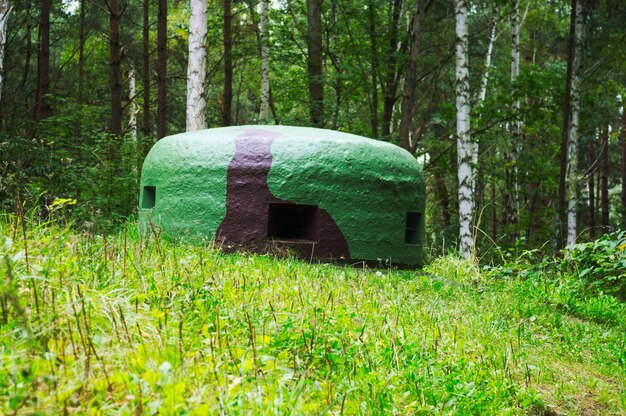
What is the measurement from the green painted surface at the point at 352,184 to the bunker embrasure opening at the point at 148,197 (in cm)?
209

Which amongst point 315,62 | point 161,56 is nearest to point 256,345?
point 161,56

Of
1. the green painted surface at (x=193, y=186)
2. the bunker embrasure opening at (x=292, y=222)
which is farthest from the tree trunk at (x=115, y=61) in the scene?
the bunker embrasure opening at (x=292, y=222)

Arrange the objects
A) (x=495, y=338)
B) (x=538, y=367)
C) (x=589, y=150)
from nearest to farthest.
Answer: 1. (x=538, y=367)
2. (x=495, y=338)
3. (x=589, y=150)

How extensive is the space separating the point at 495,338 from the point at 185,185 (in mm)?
4442

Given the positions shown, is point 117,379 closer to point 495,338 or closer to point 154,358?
point 154,358

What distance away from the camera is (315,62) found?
48.8 ft

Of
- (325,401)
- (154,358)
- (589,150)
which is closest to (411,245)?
(325,401)

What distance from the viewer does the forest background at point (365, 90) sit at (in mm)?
11912

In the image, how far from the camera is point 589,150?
84.6 feet

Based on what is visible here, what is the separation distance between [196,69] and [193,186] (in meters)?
4.00

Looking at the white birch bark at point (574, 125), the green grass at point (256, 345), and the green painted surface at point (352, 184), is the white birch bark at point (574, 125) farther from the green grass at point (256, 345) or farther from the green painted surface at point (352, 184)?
the green grass at point (256, 345)

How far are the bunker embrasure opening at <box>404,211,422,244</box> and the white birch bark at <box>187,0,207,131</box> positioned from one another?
13.7 feet

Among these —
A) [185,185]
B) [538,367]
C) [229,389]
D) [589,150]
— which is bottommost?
[538,367]

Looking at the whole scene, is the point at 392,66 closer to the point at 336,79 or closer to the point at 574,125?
the point at 336,79
